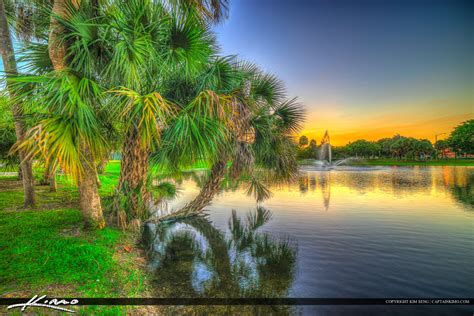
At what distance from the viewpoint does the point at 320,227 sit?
7734mm

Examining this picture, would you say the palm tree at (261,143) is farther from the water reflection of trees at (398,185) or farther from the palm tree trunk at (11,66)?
the palm tree trunk at (11,66)

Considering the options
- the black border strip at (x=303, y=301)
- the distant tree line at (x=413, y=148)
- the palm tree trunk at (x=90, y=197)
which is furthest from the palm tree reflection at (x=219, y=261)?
the distant tree line at (x=413, y=148)

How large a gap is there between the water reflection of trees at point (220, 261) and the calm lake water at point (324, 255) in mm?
19

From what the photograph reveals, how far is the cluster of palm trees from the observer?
449 centimetres

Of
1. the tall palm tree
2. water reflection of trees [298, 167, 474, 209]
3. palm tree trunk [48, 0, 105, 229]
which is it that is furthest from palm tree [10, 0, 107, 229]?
water reflection of trees [298, 167, 474, 209]

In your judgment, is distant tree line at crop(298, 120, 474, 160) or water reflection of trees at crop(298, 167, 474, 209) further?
distant tree line at crop(298, 120, 474, 160)

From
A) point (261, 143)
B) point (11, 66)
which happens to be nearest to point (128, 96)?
point (261, 143)

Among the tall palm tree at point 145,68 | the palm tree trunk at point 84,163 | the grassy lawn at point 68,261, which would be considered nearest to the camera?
the grassy lawn at point 68,261

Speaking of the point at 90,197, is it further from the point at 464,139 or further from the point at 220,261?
the point at 464,139

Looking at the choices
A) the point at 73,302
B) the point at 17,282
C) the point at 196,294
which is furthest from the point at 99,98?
the point at 196,294

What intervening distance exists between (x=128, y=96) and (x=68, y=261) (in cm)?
322

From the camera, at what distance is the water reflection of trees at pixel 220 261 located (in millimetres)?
4082
